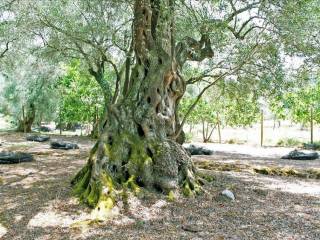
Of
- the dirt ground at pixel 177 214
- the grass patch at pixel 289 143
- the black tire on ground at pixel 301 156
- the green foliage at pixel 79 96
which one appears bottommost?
the dirt ground at pixel 177 214

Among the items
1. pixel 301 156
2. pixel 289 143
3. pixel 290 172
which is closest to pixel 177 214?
pixel 290 172

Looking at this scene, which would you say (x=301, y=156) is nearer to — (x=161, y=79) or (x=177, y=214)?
(x=161, y=79)

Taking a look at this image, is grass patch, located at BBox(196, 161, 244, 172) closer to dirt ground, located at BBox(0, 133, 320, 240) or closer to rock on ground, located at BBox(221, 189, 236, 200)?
dirt ground, located at BBox(0, 133, 320, 240)

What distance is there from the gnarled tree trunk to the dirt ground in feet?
1.55

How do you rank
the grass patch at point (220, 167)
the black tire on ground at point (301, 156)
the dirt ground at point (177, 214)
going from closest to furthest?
the dirt ground at point (177, 214), the grass patch at point (220, 167), the black tire on ground at point (301, 156)

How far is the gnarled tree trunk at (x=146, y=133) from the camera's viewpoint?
8.79m

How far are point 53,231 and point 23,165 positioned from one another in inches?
335

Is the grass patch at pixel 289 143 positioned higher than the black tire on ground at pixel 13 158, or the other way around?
the grass patch at pixel 289 143

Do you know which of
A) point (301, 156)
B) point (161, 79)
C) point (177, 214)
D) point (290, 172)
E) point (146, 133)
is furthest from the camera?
point (301, 156)

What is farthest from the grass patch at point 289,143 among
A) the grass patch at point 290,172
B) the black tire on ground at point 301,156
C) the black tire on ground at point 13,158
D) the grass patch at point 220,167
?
the black tire on ground at point 13,158

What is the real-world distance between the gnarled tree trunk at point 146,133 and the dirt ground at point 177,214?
0.47 metres

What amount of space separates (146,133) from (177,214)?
8.62 ft

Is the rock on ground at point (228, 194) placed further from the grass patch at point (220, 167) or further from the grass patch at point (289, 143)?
the grass patch at point (289, 143)

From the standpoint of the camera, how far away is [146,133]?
9680mm
